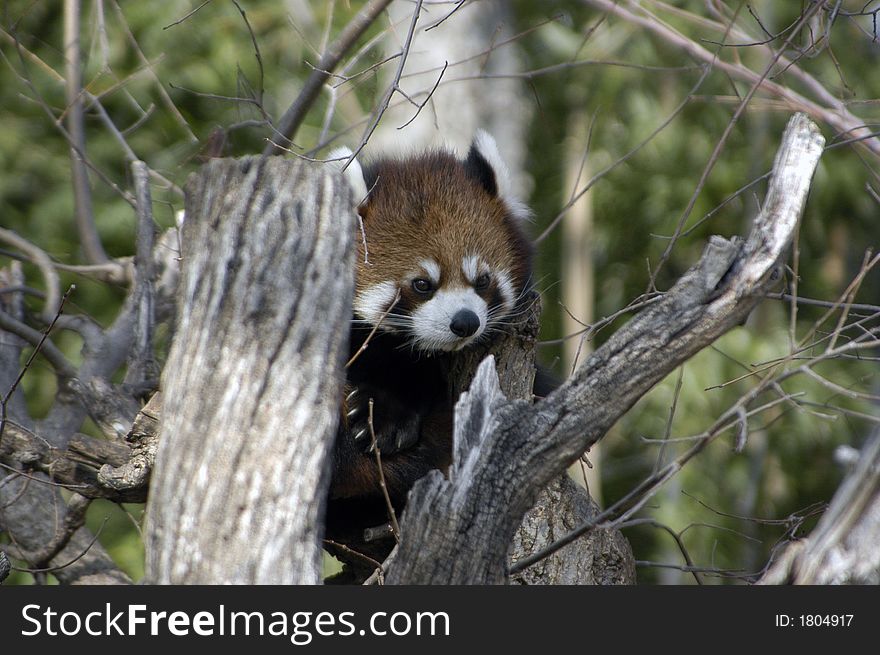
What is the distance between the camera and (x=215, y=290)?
5.56 ft

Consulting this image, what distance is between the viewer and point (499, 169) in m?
3.06

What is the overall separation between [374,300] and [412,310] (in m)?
→ 0.12

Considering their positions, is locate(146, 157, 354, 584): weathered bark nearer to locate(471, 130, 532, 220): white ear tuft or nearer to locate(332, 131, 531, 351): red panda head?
locate(332, 131, 531, 351): red panda head

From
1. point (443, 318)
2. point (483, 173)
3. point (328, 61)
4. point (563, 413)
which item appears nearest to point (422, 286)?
point (443, 318)

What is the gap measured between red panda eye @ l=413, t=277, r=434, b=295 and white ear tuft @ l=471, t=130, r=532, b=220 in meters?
0.47

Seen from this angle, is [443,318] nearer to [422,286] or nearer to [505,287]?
[422,286]

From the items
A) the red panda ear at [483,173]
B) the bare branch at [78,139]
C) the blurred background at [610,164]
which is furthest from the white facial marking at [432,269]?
the blurred background at [610,164]

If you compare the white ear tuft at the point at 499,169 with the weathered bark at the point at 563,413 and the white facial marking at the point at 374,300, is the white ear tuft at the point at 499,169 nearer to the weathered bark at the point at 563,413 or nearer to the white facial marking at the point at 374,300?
the white facial marking at the point at 374,300

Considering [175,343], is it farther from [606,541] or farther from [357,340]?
[606,541]

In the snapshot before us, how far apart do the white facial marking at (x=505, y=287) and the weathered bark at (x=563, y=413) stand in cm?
101

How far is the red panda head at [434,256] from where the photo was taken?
8.78 ft

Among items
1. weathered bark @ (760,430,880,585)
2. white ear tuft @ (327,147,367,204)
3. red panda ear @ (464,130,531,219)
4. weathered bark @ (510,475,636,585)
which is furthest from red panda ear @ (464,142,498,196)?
weathered bark @ (760,430,880,585)

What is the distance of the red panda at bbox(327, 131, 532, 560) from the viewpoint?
8.76ft

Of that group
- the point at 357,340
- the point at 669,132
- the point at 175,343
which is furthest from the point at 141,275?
the point at 669,132
